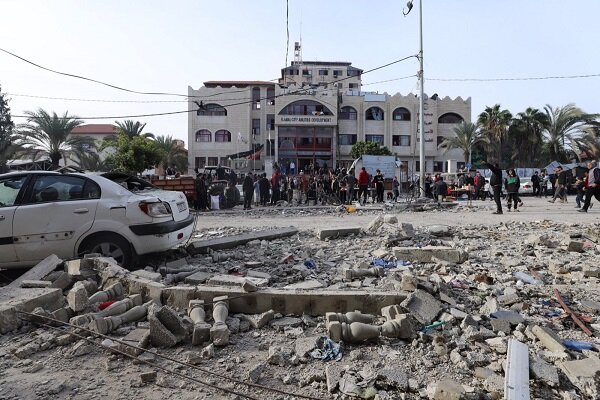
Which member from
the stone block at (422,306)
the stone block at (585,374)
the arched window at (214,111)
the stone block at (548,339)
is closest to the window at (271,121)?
the arched window at (214,111)

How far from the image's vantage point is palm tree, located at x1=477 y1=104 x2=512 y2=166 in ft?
146

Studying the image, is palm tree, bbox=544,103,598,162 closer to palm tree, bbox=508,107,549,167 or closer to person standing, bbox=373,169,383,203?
palm tree, bbox=508,107,549,167

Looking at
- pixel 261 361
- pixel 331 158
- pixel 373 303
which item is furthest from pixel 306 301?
pixel 331 158

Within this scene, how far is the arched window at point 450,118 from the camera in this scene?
2088 inches

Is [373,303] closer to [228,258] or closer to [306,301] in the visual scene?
[306,301]

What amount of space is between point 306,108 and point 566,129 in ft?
79.2

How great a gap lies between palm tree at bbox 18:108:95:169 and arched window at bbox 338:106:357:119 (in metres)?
28.1

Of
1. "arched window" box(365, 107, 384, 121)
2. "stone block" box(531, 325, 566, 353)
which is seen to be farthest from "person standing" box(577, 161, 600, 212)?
"arched window" box(365, 107, 384, 121)

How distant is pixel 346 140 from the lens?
171 feet

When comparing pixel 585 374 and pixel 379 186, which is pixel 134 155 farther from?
pixel 585 374

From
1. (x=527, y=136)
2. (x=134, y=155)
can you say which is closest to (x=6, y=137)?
(x=134, y=155)

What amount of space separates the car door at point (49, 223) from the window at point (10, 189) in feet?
0.54

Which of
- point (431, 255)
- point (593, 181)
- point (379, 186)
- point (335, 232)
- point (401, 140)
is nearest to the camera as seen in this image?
point (431, 255)

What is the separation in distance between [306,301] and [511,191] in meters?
13.1
